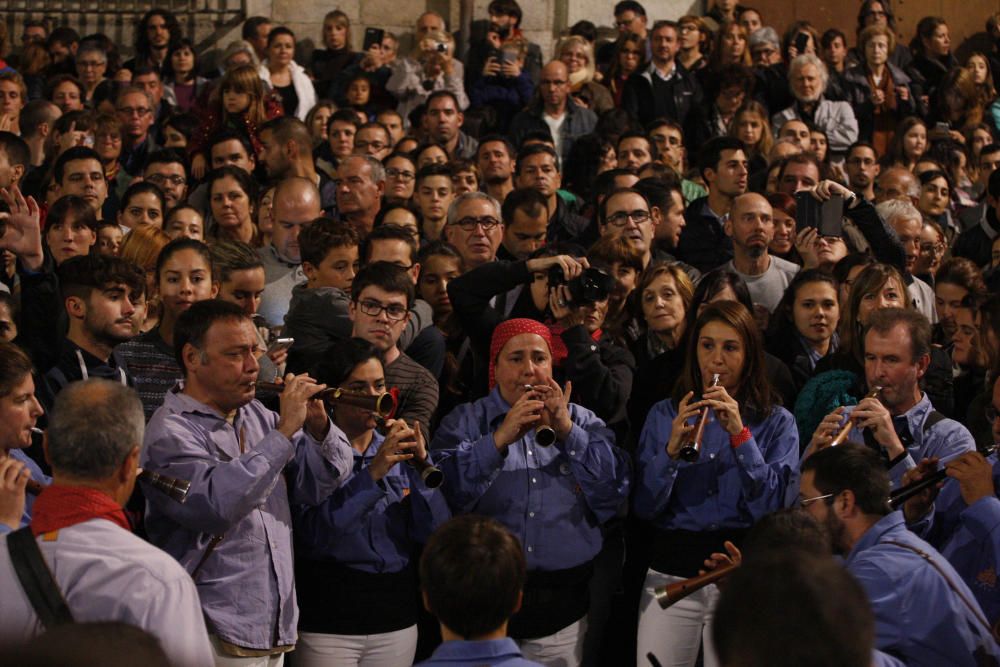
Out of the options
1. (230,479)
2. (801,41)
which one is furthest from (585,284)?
(801,41)

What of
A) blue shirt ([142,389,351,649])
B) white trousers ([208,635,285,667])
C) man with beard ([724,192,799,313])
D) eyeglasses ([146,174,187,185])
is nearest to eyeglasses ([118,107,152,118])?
eyeglasses ([146,174,187,185])

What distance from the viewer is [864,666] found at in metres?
2.82

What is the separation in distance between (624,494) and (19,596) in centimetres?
262

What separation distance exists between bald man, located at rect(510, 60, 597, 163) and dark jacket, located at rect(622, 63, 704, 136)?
66 cm

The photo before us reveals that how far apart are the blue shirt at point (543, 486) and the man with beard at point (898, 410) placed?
0.85m

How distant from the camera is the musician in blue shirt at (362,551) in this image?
16.7 feet

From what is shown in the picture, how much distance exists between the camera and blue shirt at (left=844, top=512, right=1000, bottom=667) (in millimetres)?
4293

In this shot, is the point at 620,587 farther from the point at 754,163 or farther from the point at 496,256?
the point at 754,163

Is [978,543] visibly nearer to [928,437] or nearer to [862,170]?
[928,437]

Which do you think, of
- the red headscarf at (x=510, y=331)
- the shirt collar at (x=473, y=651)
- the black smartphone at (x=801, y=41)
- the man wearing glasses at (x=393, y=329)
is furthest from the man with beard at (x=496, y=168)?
the shirt collar at (x=473, y=651)

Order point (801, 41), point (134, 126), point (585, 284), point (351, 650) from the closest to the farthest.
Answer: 1. point (351, 650)
2. point (585, 284)
3. point (134, 126)
4. point (801, 41)

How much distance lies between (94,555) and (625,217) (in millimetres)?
4375

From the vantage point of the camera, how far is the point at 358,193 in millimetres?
7961

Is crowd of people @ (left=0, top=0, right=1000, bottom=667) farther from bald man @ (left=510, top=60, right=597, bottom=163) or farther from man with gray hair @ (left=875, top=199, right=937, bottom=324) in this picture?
bald man @ (left=510, top=60, right=597, bottom=163)
